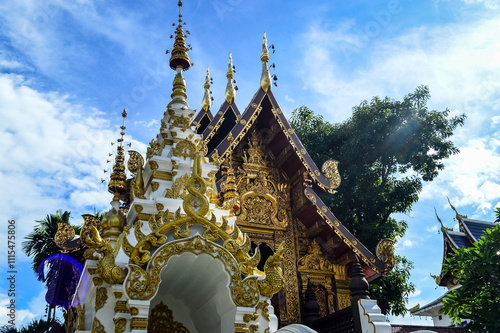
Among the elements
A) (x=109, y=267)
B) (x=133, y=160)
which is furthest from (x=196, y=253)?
(x=133, y=160)

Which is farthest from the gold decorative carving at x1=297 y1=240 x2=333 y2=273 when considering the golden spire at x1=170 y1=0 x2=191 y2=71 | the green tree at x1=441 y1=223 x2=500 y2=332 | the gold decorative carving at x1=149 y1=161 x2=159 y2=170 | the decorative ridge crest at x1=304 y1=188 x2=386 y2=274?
the golden spire at x1=170 y1=0 x2=191 y2=71

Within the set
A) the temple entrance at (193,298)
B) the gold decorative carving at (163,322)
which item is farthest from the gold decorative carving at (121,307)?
the gold decorative carving at (163,322)

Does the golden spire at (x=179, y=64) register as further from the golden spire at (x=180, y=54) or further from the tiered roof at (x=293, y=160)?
the tiered roof at (x=293, y=160)

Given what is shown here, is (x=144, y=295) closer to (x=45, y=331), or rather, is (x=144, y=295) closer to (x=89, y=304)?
(x=89, y=304)

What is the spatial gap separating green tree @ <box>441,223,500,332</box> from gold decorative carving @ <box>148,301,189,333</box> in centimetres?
402

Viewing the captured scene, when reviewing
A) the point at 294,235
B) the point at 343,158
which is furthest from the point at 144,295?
the point at 343,158

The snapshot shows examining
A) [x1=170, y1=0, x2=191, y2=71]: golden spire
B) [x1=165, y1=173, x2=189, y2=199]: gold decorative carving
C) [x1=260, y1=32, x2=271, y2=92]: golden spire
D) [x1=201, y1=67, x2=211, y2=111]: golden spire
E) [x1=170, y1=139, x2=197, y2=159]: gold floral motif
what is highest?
[x1=201, y1=67, x2=211, y2=111]: golden spire

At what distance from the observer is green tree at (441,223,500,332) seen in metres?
6.31

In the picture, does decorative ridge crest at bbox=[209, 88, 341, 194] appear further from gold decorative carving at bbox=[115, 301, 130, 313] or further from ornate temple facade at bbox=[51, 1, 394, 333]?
gold decorative carving at bbox=[115, 301, 130, 313]

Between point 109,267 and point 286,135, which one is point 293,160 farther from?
Answer: point 109,267

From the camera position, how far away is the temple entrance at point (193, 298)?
19.3 ft

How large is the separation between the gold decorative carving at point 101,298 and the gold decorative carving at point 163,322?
4.60ft

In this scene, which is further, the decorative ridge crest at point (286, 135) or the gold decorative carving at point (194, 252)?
the decorative ridge crest at point (286, 135)

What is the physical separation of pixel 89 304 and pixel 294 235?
5.31 meters
